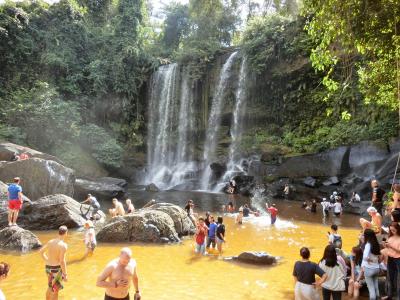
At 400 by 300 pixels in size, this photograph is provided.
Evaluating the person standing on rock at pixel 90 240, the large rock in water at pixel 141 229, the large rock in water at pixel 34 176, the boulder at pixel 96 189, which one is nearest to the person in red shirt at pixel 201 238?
the large rock in water at pixel 141 229

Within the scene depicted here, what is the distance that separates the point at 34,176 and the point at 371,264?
58.0 ft

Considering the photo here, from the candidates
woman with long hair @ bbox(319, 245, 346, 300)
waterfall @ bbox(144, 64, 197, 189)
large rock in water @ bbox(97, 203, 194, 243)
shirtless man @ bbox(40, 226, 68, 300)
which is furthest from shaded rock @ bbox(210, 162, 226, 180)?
woman with long hair @ bbox(319, 245, 346, 300)

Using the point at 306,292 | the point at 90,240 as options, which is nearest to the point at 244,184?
the point at 90,240

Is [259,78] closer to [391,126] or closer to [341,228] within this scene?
[391,126]

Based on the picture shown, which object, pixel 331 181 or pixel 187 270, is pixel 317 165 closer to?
pixel 331 181

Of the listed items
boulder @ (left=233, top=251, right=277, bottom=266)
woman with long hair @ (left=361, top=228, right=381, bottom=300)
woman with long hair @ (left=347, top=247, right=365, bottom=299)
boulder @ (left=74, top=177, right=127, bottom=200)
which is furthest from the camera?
boulder @ (left=74, top=177, right=127, bottom=200)

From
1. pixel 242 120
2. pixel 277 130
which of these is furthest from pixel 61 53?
pixel 277 130

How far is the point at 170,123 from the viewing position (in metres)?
36.2

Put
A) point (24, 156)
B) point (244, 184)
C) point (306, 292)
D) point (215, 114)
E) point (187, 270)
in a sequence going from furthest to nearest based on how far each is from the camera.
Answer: point (215, 114)
point (244, 184)
point (24, 156)
point (187, 270)
point (306, 292)

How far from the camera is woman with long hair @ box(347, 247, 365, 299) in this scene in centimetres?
740

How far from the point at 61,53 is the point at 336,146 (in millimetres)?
26431

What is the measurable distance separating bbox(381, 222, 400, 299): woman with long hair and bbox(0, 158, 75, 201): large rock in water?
678 inches

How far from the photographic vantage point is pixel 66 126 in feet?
99.6

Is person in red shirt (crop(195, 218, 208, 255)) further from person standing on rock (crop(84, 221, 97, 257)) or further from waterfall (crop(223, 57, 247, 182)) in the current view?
waterfall (crop(223, 57, 247, 182))
